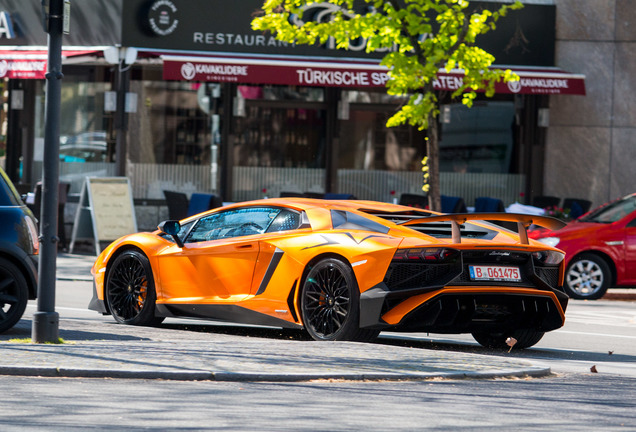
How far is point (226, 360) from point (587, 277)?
9.90 m

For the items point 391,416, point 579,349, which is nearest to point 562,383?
point 391,416

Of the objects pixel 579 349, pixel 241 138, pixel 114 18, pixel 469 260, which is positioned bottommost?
pixel 579 349

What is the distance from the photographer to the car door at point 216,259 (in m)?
10.8

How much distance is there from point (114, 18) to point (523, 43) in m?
8.13

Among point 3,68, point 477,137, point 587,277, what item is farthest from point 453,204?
point 3,68

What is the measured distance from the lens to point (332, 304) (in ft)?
32.8

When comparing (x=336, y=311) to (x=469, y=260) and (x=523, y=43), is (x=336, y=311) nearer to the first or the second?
(x=469, y=260)

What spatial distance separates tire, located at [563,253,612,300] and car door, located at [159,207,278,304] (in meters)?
7.43

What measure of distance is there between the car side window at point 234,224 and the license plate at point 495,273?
2.03 meters

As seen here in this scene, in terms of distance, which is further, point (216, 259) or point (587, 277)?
point (587, 277)

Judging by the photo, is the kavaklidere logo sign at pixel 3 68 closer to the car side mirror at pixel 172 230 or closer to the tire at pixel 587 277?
the tire at pixel 587 277

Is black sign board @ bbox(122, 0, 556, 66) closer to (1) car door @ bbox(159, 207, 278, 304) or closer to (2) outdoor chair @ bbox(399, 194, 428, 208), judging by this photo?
(2) outdoor chair @ bbox(399, 194, 428, 208)

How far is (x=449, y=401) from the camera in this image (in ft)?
23.9

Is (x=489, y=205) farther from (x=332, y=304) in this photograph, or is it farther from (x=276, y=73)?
(x=332, y=304)
